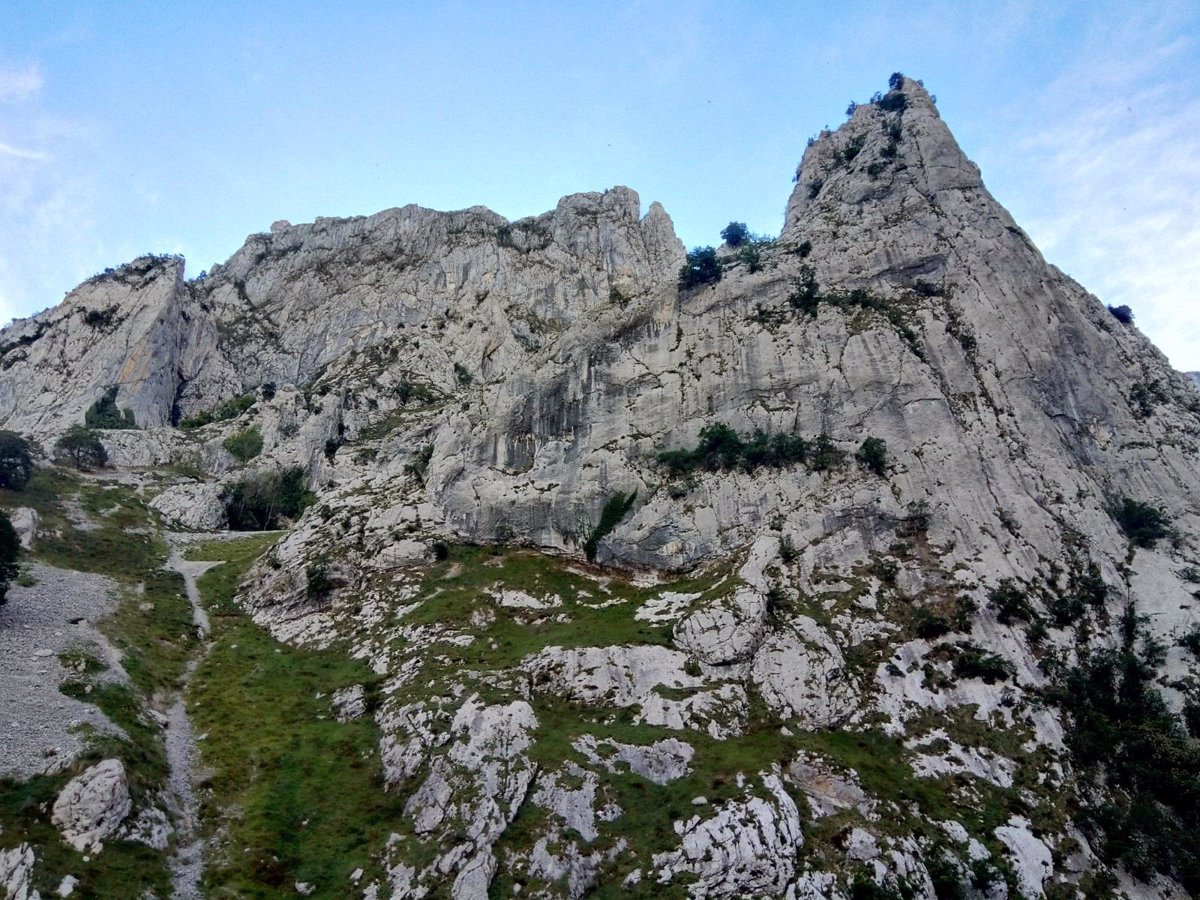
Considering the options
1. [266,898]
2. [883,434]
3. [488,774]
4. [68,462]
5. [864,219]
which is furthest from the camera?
[68,462]

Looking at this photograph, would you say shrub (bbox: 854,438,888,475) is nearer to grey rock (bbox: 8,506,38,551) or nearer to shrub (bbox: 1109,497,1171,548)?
shrub (bbox: 1109,497,1171,548)

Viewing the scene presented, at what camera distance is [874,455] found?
194 ft

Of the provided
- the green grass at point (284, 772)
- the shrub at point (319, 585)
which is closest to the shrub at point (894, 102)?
the shrub at point (319, 585)

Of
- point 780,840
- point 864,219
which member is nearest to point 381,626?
point 780,840

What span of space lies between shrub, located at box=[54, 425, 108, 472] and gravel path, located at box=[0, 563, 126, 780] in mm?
41571

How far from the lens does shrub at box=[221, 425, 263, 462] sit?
10181cm

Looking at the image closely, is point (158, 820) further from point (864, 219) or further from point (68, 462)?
point (864, 219)

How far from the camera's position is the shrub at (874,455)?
59.0 m

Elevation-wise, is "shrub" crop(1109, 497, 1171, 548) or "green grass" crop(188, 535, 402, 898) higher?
"shrub" crop(1109, 497, 1171, 548)

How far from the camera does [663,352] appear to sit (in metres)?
75.5

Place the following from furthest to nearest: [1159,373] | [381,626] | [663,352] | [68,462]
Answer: [68,462], [663,352], [1159,373], [381,626]

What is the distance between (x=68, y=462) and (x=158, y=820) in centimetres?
7367

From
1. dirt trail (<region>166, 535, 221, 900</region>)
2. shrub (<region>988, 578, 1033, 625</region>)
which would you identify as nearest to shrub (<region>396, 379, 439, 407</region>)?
dirt trail (<region>166, 535, 221, 900</region>)

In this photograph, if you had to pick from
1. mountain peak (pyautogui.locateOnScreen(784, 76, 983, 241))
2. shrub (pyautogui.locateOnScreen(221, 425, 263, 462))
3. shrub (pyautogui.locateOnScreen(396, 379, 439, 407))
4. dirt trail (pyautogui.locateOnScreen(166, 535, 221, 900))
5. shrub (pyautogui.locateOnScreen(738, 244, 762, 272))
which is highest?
mountain peak (pyautogui.locateOnScreen(784, 76, 983, 241))
